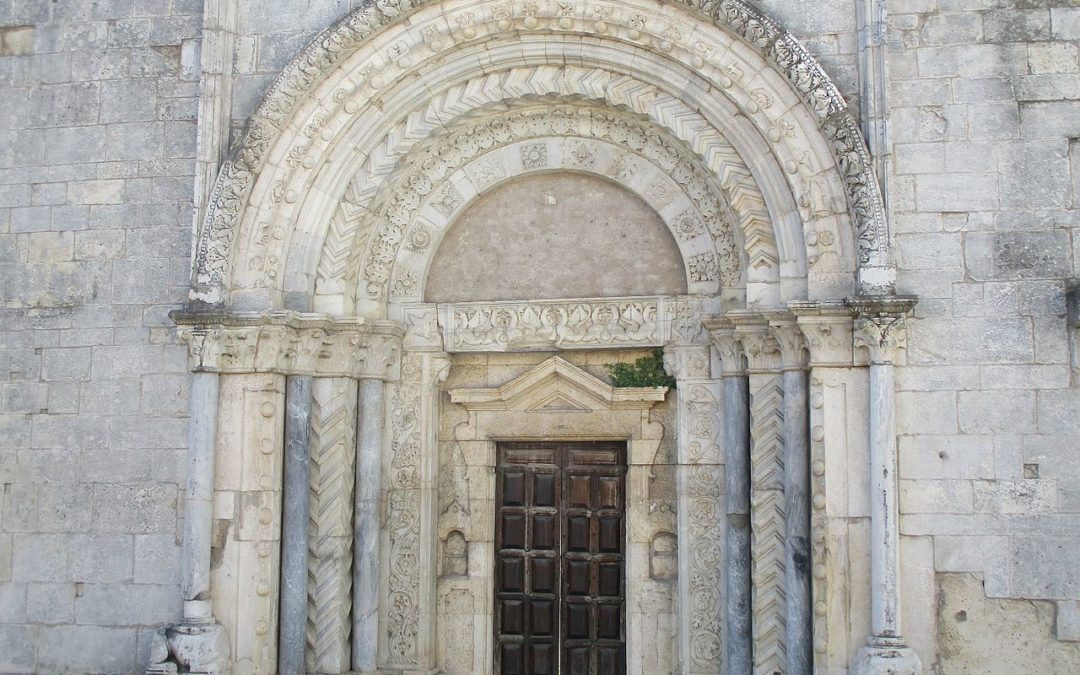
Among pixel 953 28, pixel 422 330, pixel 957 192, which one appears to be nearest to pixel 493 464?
pixel 422 330

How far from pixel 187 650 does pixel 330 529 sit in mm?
1205

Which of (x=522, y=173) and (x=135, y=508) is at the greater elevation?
(x=522, y=173)

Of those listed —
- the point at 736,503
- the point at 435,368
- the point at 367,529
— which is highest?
the point at 435,368

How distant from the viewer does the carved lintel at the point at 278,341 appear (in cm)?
756

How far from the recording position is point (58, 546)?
7.84 metres

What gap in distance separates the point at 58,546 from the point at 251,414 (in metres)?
1.72

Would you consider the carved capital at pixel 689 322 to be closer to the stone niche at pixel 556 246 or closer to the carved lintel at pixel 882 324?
the stone niche at pixel 556 246

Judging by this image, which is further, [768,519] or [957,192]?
[768,519]

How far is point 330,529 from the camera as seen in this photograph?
7.73m

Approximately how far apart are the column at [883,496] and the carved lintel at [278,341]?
336 cm

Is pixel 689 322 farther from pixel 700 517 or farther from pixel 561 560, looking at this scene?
pixel 561 560

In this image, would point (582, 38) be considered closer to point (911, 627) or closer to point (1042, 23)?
point (1042, 23)

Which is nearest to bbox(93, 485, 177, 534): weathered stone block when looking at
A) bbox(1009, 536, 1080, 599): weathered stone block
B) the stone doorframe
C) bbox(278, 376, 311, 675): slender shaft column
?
the stone doorframe

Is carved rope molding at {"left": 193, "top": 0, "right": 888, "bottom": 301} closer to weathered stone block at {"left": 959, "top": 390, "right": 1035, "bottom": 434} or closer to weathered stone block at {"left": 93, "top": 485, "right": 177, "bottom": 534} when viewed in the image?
weathered stone block at {"left": 93, "top": 485, "right": 177, "bottom": 534}
